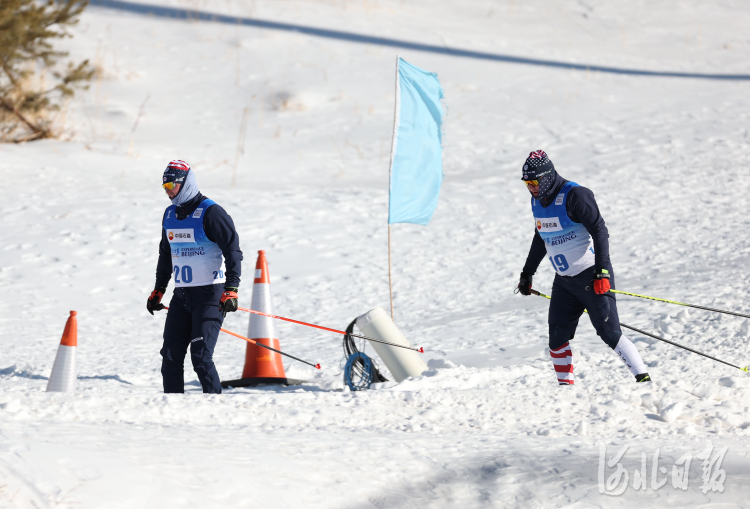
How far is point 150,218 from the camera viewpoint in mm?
9500

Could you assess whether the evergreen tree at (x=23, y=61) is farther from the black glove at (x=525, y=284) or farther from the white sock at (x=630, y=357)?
the white sock at (x=630, y=357)

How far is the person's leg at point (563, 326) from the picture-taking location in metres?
4.81

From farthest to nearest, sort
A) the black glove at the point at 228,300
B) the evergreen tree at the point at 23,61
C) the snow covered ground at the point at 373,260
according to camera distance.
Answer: the evergreen tree at the point at 23,61, the black glove at the point at 228,300, the snow covered ground at the point at 373,260

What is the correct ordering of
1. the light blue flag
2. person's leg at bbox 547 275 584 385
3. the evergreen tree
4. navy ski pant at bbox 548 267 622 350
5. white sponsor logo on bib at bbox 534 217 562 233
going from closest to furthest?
navy ski pant at bbox 548 267 622 350 → white sponsor logo on bib at bbox 534 217 562 233 → person's leg at bbox 547 275 584 385 → the light blue flag → the evergreen tree

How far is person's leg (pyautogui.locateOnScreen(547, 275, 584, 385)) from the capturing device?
481 centimetres

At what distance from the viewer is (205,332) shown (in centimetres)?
460

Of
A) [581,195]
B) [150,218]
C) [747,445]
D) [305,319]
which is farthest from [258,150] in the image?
[747,445]

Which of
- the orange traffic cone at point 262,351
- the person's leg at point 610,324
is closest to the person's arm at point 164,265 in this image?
the orange traffic cone at point 262,351

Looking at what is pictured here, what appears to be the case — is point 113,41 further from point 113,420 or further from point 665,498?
point 665,498

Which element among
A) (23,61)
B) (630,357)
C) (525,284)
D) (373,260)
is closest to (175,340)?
(525,284)

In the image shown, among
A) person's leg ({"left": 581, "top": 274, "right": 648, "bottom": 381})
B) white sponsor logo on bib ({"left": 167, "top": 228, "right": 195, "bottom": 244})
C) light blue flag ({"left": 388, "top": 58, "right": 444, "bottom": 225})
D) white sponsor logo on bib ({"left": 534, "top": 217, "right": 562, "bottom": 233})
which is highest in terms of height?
light blue flag ({"left": 388, "top": 58, "right": 444, "bottom": 225})

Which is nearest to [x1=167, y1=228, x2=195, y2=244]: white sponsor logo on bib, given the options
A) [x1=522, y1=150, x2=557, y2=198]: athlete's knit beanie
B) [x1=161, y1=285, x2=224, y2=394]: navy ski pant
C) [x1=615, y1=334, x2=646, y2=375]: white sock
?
[x1=161, y1=285, x2=224, y2=394]: navy ski pant

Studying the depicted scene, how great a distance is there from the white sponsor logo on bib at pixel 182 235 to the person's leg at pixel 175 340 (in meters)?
0.33

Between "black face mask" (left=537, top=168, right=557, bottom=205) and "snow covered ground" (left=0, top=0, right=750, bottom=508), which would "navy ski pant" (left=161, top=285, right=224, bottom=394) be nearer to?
"snow covered ground" (left=0, top=0, right=750, bottom=508)
